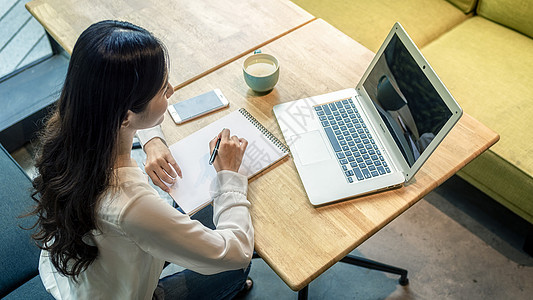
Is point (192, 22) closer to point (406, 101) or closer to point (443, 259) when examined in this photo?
point (406, 101)

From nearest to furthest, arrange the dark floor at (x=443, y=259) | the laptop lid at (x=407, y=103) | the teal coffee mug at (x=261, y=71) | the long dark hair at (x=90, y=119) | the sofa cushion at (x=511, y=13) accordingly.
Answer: the long dark hair at (x=90, y=119)
the laptop lid at (x=407, y=103)
the teal coffee mug at (x=261, y=71)
the dark floor at (x=443, y=259)
the sofa cushion at (x=511, y=13)

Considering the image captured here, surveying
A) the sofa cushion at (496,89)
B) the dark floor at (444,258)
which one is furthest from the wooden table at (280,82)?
the dark floor at (444,258)

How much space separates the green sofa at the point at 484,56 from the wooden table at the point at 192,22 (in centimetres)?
52

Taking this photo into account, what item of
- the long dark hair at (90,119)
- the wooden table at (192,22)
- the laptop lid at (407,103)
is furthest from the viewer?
the wooden table at (192,22)

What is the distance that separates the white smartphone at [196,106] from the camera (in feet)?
4.15

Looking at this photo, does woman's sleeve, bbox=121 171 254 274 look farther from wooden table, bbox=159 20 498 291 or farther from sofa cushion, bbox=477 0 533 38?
sofa cushion, bbox=477 0 533 38

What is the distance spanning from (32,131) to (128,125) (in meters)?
1.50

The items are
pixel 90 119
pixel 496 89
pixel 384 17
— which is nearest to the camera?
pixel 90 119

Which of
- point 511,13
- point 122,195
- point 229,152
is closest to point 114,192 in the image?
point 122,195

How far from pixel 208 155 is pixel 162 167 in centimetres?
12

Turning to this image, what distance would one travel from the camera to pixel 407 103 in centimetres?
108

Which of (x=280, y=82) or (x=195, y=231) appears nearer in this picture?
(x=195, y=231)

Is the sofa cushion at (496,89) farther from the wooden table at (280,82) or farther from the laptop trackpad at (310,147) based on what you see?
the laptop trackpad at (310,147)

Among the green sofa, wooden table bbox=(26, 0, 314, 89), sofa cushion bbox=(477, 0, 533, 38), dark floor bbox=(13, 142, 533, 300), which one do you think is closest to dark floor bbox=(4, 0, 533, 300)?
dark floor bbox=(13, 142, 533, 300)
